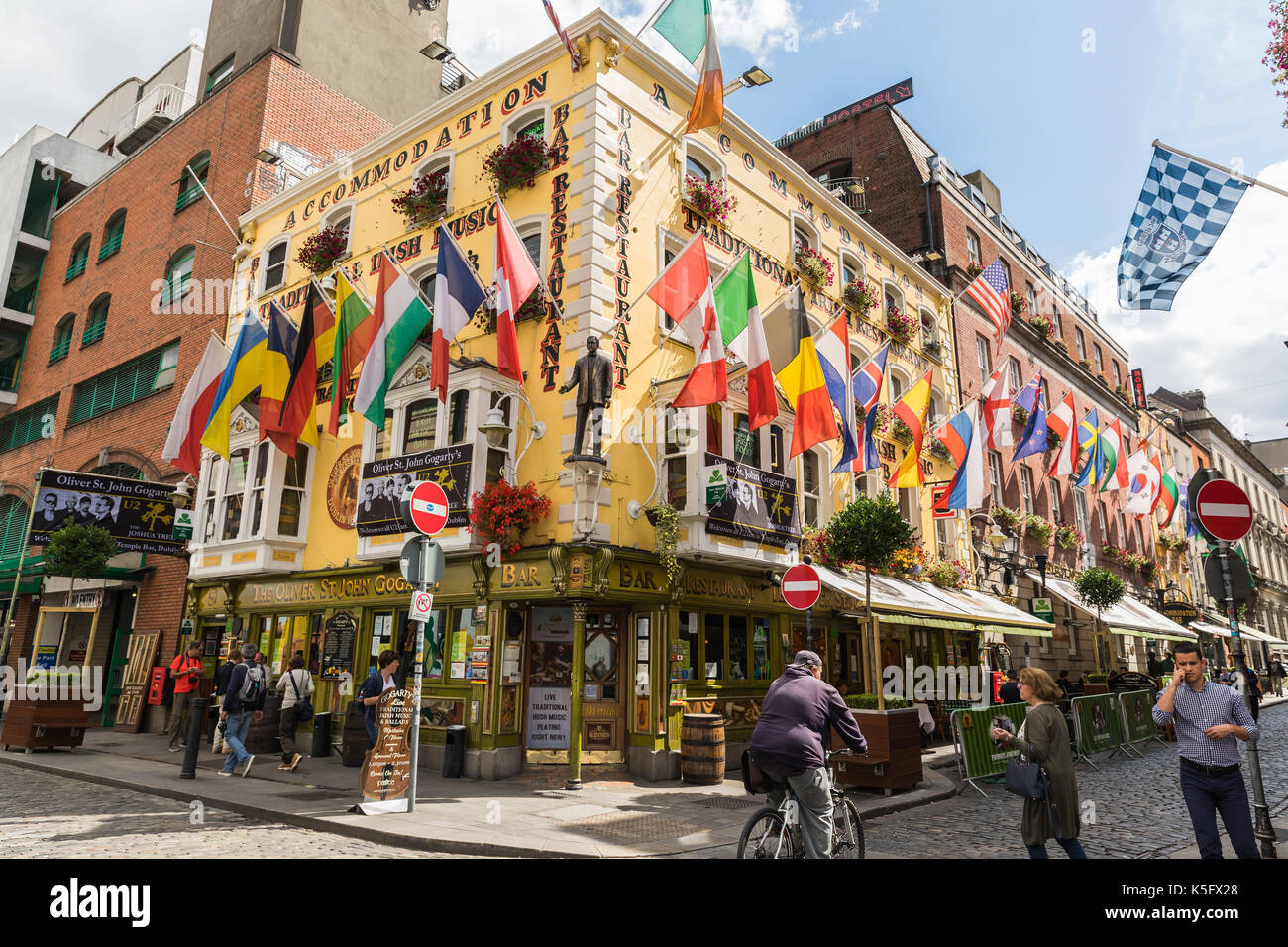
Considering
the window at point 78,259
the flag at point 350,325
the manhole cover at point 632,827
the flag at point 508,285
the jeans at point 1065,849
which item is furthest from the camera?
the window at point 78,259

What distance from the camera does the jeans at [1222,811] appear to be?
19.8 feet

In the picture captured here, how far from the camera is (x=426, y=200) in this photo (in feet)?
53.0

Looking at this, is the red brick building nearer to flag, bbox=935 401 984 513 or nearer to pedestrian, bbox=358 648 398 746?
flag, bbox=935 401 984 513

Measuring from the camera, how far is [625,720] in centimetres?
1319

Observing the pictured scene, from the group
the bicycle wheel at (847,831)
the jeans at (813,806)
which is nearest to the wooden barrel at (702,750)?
the bicycle wheel at (847,831)

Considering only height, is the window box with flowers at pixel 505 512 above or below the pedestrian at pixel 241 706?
above

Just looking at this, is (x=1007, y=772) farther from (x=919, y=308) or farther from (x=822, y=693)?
(x=919, y=308)

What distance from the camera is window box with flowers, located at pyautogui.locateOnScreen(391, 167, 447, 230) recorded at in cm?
1616

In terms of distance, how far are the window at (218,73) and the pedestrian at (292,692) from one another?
65.4 ft

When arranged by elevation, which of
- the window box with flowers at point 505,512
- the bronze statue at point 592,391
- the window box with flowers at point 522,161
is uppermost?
the window box with flowers at point 522,161

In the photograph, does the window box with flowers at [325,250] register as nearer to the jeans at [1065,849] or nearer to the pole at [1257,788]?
the jeans at [1065,849]

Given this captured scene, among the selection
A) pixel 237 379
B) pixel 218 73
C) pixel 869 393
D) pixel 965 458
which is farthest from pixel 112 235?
pixel 965 458

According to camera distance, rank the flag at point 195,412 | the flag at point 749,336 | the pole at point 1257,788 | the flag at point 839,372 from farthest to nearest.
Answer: the flag at point 195,412 < the flag at point 839,372 < the flag at point 749,336 < the pole at point 1257,788

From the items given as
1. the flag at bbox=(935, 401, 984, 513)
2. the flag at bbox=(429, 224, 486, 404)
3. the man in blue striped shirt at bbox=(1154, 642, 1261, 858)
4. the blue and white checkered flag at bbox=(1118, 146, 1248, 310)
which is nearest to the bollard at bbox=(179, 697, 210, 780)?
the flag at bbox=(429, 224, 486, 404)
